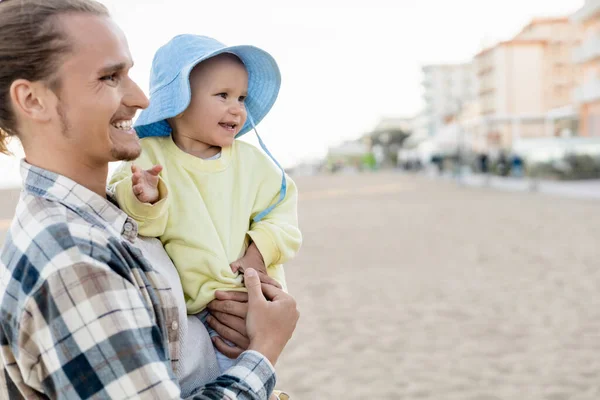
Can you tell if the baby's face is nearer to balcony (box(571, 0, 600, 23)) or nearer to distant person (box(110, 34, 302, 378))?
distant person (box(110, 34, 302, 378))

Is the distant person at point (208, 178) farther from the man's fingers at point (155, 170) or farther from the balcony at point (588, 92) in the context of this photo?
the balcony at point (588, 92)

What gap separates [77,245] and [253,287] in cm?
48

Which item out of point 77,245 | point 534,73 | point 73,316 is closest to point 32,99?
point 77,245

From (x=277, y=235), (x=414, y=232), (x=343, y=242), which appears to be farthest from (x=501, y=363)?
(x=414, y=232)

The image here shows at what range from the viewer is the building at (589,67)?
3545 centimetres

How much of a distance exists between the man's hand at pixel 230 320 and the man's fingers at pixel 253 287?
0.04 meters

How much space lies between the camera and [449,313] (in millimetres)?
7582

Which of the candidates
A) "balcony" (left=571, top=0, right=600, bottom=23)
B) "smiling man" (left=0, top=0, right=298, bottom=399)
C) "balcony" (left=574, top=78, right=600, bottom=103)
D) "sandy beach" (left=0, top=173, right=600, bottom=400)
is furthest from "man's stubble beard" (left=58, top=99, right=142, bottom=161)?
"balcony" (left=571, top=0, right=600, bottom=23)

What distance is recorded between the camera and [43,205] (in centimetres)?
130

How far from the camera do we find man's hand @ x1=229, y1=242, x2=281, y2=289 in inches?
66.1

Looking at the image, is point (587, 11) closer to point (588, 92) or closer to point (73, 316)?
point (588, 92)

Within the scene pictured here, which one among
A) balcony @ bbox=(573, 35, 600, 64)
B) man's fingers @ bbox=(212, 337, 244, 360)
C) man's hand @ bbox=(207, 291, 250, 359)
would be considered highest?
balcony @ bbox=(573, 35, 600, 64)

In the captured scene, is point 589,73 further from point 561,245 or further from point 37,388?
point 37,388

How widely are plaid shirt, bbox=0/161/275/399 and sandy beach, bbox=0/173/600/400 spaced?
407 cm
